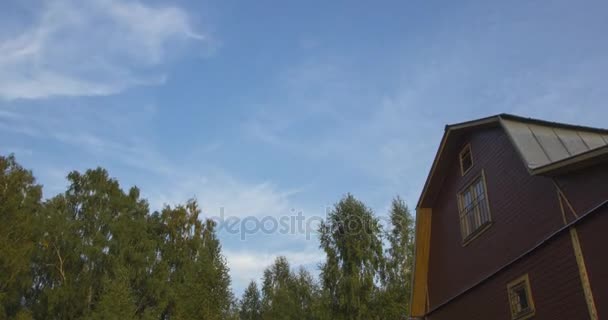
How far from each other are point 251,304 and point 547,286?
1807 inches

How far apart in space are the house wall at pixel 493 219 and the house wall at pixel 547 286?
0.09 m

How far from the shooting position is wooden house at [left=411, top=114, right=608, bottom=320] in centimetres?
870

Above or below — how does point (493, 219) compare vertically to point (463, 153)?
below

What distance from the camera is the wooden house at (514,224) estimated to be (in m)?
8.70

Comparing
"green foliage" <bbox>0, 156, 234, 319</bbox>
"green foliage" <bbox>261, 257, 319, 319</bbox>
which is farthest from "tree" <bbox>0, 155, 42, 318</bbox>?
"green foliage" <bbox>261, 257, 319, 319</bbox>

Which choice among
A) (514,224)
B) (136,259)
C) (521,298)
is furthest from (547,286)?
(136,259)

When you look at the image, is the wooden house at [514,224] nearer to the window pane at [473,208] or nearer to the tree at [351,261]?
the window pane at [473,208]

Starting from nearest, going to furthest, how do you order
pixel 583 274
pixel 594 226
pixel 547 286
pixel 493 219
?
pixel 594 226, pixel 583 274, pixel 547 286, pixel 493 219

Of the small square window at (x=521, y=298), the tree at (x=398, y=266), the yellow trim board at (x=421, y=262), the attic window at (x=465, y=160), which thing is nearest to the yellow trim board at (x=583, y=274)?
the small square window at (x=521, y=298)

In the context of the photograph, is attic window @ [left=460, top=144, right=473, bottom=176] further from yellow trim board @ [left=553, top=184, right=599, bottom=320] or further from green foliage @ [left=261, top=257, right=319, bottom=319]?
green foliage @ [left=261, top=257, right=319, bottom=319]

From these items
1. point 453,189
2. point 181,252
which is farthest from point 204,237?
point 453,189

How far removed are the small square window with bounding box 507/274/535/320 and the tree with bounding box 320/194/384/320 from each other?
72.9 ft

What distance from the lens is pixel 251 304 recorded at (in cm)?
5262

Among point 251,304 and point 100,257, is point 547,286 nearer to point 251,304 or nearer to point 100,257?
point 100,257
